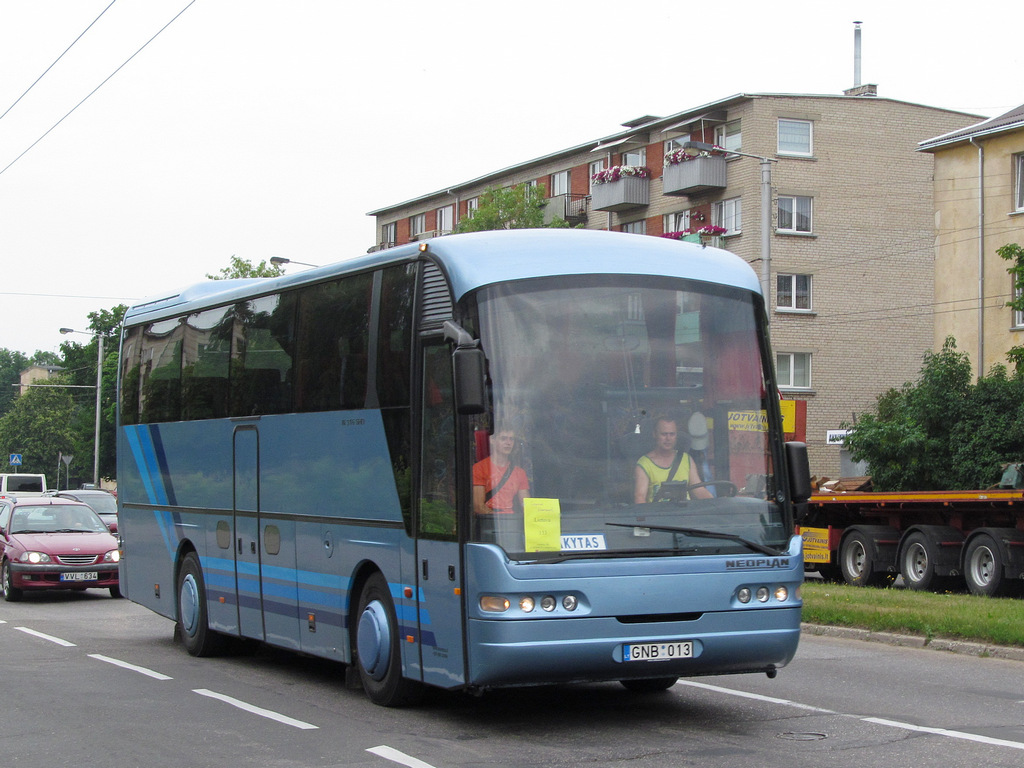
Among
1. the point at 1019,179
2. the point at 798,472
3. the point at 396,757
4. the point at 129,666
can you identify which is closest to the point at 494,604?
the point at 396,757

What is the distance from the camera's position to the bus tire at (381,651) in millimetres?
9664

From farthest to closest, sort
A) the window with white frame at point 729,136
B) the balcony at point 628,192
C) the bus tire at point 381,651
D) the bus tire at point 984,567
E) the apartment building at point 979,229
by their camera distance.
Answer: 1. the balcony at point 628,192
2. the window with white frame at point 729,136
3. the apartment building at point 979,229
4. the bus tire at point 984,567
5. the bus tire at point 381,651

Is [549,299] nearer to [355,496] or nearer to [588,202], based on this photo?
[355,496]

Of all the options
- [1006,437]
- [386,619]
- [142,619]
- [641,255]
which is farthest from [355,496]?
[1006,437]

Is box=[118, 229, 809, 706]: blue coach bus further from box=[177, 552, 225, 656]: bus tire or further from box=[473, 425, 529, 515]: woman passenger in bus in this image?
box=[177, 552, 225, 656]: bus tire

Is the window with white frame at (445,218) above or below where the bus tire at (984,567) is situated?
above

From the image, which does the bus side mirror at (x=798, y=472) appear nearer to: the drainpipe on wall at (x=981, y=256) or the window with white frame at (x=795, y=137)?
the drainpipe on wall at (x=981, y=256)

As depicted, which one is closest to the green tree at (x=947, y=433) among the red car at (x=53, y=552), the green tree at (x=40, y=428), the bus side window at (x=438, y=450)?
the red car at (x=53, y=552)

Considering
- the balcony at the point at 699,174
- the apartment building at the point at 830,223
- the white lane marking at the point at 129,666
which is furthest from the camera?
the balcony at the point at 699,174

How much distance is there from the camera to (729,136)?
5047cm

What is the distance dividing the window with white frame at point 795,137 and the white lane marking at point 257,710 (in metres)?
41.3

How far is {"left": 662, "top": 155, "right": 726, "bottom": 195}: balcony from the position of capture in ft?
164

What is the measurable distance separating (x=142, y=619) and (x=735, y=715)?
10.5 metres

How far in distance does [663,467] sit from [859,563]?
49.8 feet
